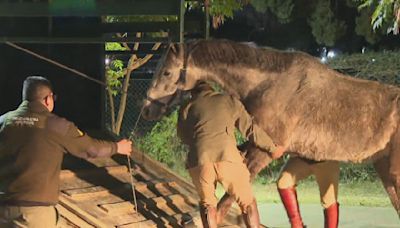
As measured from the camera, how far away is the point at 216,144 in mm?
5918

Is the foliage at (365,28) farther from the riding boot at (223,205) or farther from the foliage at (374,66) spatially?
the riding boot at (223,205)

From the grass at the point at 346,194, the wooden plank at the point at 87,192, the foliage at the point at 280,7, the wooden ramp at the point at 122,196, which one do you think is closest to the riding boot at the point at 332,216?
the wooden ramp at the point at 122,196

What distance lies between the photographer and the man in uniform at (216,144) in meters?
5.92

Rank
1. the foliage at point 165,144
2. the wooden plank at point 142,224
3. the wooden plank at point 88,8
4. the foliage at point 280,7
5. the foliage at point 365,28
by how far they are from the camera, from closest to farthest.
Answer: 1. the wooden plank at point 142,224
2. the wooden plank at point 88,8
3. the foliage at point 165,144
4. the foliage at point 365,28
5. the foliage at point 280,7

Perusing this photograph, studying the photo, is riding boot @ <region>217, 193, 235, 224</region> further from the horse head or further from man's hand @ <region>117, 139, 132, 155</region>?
man's hand @ <region>117, 139, 132, 155</region>

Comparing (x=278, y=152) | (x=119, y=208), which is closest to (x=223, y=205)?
(x=278, y=152)

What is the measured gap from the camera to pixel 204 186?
605 cm

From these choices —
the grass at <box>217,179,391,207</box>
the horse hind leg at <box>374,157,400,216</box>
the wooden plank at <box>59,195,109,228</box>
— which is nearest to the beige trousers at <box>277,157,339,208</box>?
the horse hind leg at <box>374,157,400,216</box>

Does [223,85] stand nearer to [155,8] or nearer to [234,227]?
[155,8]

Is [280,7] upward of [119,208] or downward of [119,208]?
upward

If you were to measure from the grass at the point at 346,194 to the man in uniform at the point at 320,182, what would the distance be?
4.53 meters

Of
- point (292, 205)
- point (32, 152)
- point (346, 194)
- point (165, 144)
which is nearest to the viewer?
point (32, 152)

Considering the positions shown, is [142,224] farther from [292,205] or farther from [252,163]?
[292,205]

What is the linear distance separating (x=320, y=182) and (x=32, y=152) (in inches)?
129
